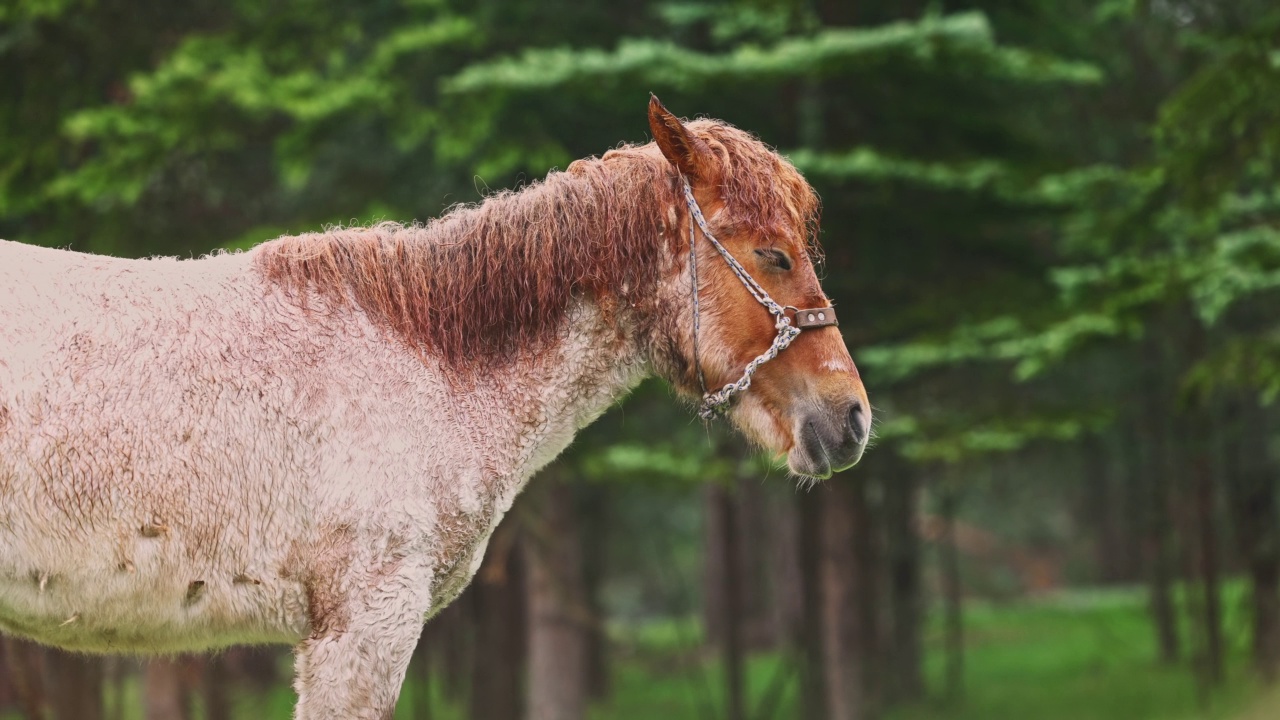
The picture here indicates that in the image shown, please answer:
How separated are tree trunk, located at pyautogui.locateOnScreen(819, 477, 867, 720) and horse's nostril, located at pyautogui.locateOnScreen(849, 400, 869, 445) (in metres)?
8.63

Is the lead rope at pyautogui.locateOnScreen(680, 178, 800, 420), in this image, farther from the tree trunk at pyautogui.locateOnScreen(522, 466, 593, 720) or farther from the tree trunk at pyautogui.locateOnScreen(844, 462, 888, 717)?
the tree trunk at pyautogui.locateOnScreen(522, 466, 593, 720)

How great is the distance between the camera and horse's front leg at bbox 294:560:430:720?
3014 mm

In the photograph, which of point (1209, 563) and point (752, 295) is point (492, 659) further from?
point (752, 295)

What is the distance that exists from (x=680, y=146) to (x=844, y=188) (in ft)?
25.3

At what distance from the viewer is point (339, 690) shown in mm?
3010

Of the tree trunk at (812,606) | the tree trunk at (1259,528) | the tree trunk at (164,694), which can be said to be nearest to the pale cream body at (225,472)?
the tree trunk at (812,606)

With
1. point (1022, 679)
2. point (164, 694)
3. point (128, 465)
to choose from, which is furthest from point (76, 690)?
point (1022, 679)

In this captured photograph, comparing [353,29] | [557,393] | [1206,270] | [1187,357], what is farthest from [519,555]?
[557,393]

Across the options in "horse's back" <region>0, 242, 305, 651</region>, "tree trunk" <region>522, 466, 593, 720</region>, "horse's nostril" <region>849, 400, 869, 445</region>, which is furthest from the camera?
"tree trunk" <region>522, 466, 593, 720</region>

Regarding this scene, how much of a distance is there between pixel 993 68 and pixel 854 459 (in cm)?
670

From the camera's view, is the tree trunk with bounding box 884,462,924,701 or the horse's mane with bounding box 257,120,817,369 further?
the tree trunk with bounding box 884,462,924,701

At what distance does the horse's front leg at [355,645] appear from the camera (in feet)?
9.89

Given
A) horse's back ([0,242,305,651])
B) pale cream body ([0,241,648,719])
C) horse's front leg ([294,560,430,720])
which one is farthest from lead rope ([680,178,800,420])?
horse's back ([0,242,305,651])

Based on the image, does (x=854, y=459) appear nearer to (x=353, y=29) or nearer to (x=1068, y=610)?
(x=353, y=29)
